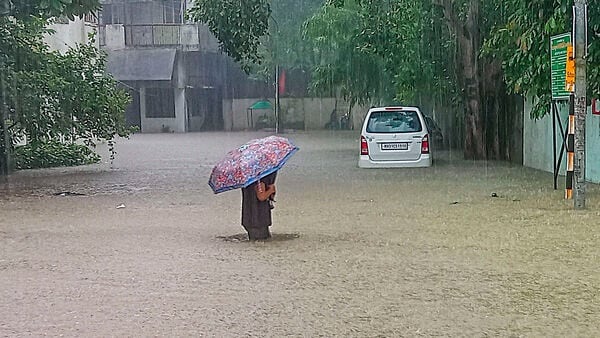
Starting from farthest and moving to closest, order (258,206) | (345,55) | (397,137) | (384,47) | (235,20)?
(345,55) → (384,47) → (397,137) → (235,20) → (258,206)

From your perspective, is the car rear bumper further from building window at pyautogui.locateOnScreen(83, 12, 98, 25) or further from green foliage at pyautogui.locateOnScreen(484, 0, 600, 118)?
building window at pyautogui.locateOnScreen(83, 12, 98, 25)

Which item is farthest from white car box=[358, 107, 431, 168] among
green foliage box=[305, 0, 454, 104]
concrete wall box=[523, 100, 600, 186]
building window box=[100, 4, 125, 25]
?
building window box=[100, 4, 125, 25]

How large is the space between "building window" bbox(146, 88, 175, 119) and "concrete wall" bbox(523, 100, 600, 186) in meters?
33.7

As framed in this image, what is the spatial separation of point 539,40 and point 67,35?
23760 mm

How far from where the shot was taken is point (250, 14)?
1909cm

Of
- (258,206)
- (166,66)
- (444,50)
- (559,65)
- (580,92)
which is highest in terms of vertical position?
(166,66)

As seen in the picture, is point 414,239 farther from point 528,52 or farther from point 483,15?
point 483,15

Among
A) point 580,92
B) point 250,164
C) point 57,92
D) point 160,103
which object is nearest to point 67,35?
point 57,92

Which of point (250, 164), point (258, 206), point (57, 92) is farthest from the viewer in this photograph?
point (57, 92)

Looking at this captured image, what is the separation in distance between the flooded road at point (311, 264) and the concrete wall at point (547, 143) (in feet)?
3.14

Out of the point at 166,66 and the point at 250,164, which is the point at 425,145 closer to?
the point at 250,164

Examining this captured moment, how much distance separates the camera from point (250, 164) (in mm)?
9906

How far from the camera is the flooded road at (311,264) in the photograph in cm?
680

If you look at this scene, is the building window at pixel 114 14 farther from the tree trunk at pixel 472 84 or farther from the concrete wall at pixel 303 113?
the tree trunk at pixel 472 84
